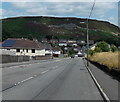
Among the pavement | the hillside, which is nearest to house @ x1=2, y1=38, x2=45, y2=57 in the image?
the hillside

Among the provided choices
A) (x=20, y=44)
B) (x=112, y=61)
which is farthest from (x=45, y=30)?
(x=112, y=61)

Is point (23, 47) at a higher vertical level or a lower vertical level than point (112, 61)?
Result: higher

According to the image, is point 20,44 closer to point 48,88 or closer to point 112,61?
point 112,61

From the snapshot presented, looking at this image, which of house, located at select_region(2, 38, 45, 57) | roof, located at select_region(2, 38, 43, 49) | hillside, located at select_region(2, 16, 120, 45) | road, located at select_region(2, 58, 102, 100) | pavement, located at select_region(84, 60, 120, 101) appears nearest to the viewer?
pavement, located at select_region(84, 60, 120, 101)

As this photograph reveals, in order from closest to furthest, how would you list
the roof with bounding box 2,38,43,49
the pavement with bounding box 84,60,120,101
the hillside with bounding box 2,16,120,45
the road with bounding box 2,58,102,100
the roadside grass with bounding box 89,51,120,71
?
the pavement with bounding box 84,60,120,101 → the road with bounding box 2,58,102,100 → the roadside grass with bounding box 89,51,120,71 → the roof with bounding box 2,38,43,49 → the hillside with bounding box 2,16,120,45

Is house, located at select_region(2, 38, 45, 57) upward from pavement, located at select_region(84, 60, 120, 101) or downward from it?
upward

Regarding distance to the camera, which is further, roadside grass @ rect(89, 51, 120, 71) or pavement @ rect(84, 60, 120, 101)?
roadside grass @ rect(89, 51, 120, 71)

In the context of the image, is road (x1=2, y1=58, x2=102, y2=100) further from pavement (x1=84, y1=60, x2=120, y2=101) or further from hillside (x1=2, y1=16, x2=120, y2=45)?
hillside (x1=2, y1=16, x2=120, y2=45)

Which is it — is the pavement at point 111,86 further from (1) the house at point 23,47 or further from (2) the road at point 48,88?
(1) the house at point 23,47

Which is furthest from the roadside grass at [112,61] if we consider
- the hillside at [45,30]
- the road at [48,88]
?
A: the hillside at [45,30]

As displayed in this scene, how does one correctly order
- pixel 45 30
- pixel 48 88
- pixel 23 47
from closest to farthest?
pixel 48 88, pixel 23 47, pixel 45 30

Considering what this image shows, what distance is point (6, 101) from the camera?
10.2 meters

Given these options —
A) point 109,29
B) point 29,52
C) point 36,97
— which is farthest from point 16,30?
point 36,97

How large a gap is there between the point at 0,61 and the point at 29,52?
5571 centimetres
